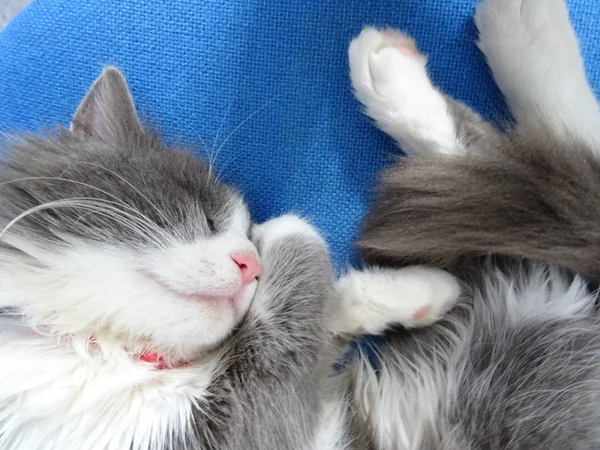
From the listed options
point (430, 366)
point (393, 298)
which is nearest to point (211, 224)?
point (393, 298)

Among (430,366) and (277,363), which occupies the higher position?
(430,366)

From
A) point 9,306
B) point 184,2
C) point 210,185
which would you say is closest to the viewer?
point 9,306

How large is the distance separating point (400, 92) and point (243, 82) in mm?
337

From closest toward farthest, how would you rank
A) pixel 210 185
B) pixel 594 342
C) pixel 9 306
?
pixel 9 306 → pixel 594 342 → pixel 210 185

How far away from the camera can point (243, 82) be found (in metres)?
1.21

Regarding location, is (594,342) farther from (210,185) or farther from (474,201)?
(210,185)

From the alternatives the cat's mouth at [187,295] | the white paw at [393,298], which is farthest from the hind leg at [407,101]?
the cat's mouth at [187,295]

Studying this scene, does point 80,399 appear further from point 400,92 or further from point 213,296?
point 400,92

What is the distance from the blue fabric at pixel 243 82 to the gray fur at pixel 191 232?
0.19 metres

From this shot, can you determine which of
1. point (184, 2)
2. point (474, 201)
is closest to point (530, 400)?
point (474, 201)

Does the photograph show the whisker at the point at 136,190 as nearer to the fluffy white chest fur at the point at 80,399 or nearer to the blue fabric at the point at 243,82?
the fluffy white chest fur at the point at 80,399

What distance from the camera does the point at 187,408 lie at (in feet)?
2.84

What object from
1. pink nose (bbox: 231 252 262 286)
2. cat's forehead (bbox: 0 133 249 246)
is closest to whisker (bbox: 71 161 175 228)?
cat's forehead (bbox: 0 133 249 246)

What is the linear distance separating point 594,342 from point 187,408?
2.02ft
